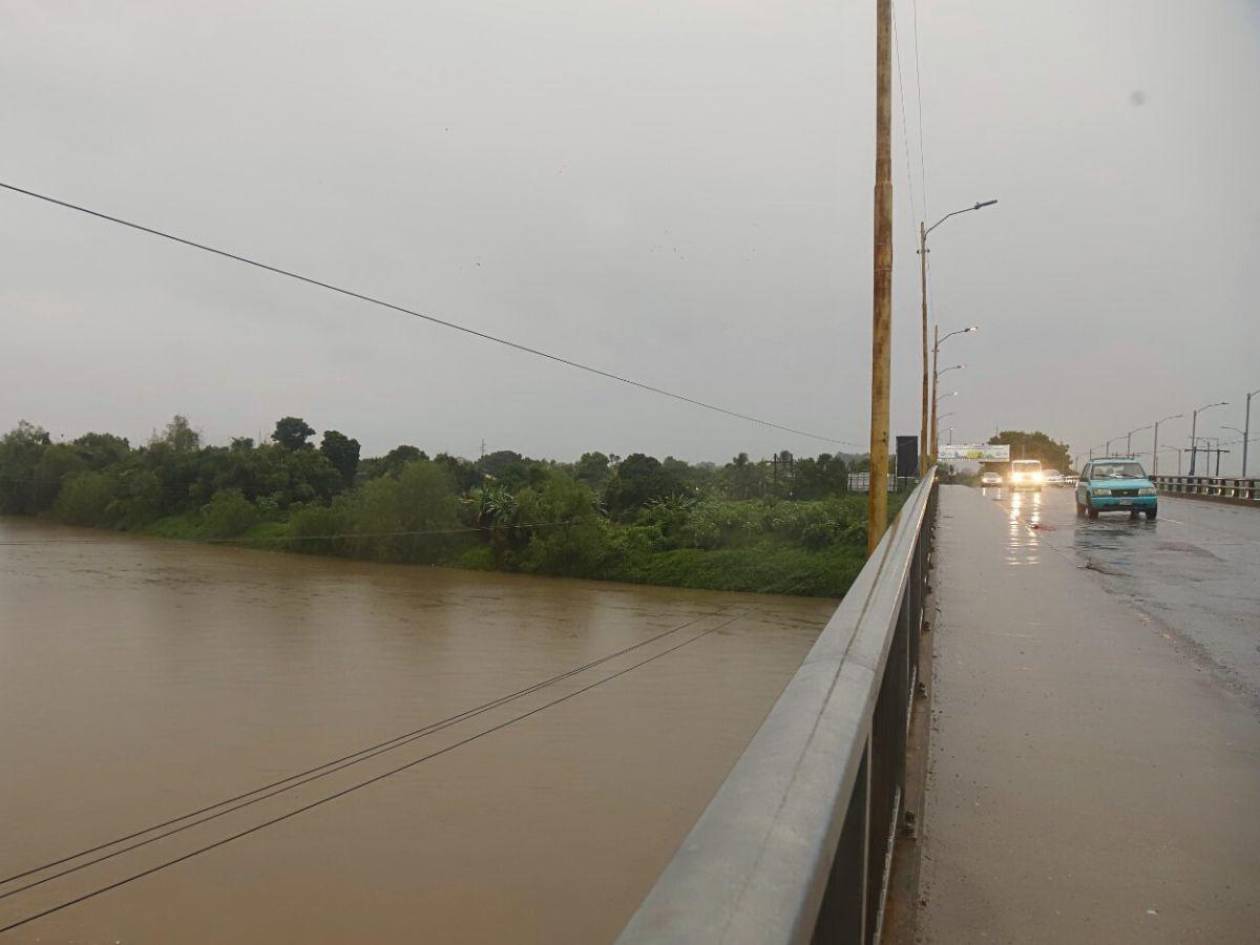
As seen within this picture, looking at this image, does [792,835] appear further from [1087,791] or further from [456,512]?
[456,512]

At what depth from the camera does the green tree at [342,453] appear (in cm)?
7944

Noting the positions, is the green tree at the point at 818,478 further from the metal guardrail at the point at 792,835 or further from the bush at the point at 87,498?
the metal guardrail at the point at 792,835

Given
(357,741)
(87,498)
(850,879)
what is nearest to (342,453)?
(87,498)

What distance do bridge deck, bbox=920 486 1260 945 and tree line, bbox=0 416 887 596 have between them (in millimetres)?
50069

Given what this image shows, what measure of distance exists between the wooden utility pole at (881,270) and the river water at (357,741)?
13.7m

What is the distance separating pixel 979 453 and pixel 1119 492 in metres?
75.7

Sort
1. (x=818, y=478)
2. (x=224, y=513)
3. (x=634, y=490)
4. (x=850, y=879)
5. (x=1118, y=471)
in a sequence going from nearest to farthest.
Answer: (x=850, y=879), (x=1118, y=471), (x=224, y=513), (x=634, y=490), (x=818, y=478)

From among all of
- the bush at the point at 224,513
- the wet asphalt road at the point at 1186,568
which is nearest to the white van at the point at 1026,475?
the wet asphalt road at the point at 1186,568

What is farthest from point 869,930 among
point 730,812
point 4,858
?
point 4,858

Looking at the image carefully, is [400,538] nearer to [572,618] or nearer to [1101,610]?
[572,618]

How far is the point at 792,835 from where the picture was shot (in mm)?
940

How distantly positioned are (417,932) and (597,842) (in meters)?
5.33

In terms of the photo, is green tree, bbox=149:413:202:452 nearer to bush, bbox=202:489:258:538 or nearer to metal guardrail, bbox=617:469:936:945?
bush, bbox=202:489:258:538

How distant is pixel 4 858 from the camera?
2773 centimetres
